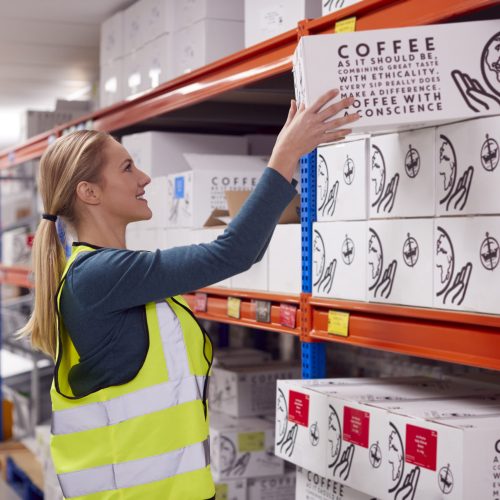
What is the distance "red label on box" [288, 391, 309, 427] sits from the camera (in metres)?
2.24

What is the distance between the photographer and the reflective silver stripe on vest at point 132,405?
1.96 metres

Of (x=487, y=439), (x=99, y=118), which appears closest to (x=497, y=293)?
(x=487, y=439)

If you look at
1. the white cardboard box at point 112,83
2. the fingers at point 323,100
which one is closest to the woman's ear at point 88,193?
the fingers at point 323,100

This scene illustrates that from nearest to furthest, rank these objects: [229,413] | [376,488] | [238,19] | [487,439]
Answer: [487,439], [376,488], [238,19], [229,413]

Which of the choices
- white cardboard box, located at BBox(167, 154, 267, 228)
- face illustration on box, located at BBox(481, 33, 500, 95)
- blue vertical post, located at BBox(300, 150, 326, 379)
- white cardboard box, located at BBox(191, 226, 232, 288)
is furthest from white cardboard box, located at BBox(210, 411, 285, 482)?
face illustration on box, located at BBox(481, 33, 500, 95)

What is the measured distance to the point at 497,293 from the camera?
171cm

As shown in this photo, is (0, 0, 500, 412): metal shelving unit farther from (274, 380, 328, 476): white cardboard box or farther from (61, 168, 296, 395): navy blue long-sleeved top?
(61, 168, 296, 395): navy blue long-sleeved top

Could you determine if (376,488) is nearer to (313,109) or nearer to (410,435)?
(410,435)

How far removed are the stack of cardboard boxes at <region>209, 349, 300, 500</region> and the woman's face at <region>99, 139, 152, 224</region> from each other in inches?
59.3

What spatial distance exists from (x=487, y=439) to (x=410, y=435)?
0.66ft

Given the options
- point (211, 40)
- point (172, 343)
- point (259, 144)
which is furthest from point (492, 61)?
point (259, 144)

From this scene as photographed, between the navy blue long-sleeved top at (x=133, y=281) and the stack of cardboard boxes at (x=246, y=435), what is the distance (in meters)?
1.47

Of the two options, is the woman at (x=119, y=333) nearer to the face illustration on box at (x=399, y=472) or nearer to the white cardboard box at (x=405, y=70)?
the white cardboard box at (x=405, y=70)

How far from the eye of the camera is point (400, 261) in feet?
6.61
